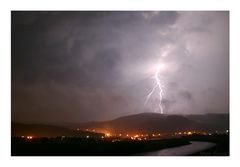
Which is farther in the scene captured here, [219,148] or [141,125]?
[141,125]

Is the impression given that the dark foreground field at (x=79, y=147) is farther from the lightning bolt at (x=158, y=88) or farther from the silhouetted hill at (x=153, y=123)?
the lightning bolt at (x=158, y=88)

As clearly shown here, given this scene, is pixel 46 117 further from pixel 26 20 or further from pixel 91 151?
pixel 26 20

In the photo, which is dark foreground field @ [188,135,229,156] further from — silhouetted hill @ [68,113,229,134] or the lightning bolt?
the lightning bolt

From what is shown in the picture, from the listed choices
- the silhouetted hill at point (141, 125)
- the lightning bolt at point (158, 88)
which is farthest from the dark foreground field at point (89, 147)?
the lightning bolt at point (158, 88)

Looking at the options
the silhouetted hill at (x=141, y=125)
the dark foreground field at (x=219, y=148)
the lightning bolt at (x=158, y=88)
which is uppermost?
the lightning bolt at (x=158, y=88)

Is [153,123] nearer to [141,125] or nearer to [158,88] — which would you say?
[141,125]

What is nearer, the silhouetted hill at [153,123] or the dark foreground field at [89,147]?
the dark foreground field at [89,147]

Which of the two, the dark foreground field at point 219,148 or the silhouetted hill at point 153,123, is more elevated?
the silhouetted hill at point 153,123

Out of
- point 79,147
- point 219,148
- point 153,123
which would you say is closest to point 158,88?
point 153,123

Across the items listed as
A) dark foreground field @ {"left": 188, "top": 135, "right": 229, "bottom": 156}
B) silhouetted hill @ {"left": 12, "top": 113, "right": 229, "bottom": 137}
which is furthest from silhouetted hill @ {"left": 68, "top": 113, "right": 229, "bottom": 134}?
dark foreground field @ {"left": 188, "top": 135, "right": 229, "bottom": 156}
